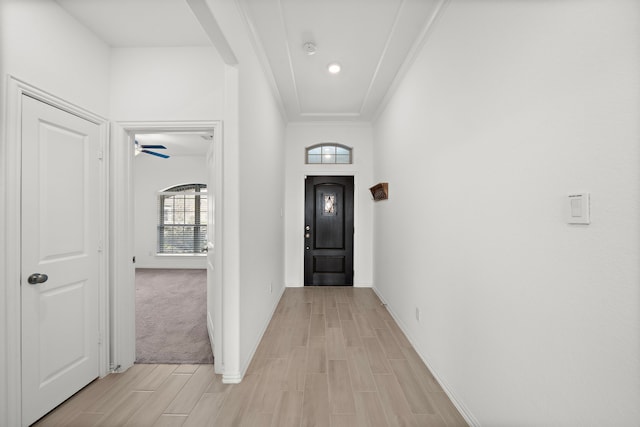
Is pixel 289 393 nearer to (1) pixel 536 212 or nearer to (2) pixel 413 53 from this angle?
(1) pixel 536 212

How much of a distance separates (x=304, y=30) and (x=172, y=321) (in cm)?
362

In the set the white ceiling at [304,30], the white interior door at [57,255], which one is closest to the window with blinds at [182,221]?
the white ceiling at [304,30]

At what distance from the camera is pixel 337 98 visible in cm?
432

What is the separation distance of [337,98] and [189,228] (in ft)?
17.5

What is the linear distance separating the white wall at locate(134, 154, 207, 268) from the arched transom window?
3.43 meters

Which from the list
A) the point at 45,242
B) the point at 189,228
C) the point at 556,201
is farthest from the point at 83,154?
the point at 189,228

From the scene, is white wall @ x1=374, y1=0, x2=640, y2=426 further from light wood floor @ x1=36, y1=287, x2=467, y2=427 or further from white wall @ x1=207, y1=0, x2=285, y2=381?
white wall @ x1=207, y1=0, x2=285, y2=381

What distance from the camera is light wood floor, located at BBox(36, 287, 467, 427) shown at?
186 cm

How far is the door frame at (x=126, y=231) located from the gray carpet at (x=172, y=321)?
1.12 feet

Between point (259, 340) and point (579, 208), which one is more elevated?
point (579, 208)

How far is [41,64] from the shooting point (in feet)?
6.15

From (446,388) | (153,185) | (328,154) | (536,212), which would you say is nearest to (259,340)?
(446,388)

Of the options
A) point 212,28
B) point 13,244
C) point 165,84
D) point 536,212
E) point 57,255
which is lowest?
point 57,255

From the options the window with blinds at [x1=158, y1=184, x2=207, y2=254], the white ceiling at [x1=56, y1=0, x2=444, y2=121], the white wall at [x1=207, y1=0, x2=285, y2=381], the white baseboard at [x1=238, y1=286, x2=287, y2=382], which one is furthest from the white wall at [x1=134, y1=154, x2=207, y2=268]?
the white wall at [x1=207, y1=0, x2=285, y2=381]
